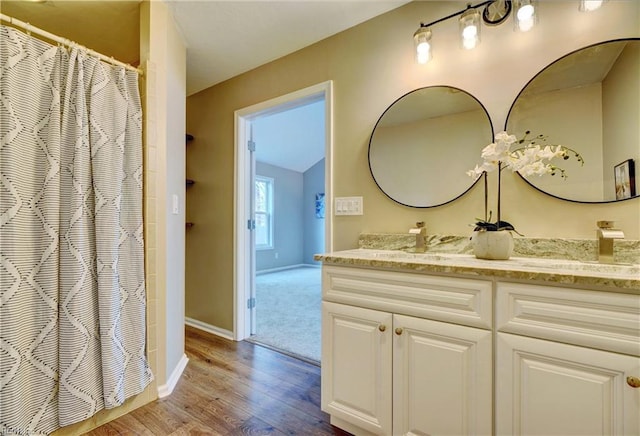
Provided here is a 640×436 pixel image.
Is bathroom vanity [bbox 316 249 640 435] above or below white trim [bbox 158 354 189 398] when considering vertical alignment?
above

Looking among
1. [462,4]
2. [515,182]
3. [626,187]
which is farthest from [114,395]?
[462,4]

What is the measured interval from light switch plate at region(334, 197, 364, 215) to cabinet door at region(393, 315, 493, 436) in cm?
84

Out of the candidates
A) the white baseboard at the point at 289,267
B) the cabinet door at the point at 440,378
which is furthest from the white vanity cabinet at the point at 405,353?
the white baseboard at the point at 289,267

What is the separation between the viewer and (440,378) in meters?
1.11

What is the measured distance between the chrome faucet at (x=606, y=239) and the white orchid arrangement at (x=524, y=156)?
263 mm

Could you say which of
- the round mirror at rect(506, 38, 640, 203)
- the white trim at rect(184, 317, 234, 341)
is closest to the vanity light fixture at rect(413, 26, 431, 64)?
the round mirror at rect(506, 38, 640, 203)

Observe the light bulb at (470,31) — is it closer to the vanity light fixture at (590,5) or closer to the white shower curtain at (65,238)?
the vanity light fixture at (590,5)

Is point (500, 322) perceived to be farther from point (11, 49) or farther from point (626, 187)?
point (11, 49)

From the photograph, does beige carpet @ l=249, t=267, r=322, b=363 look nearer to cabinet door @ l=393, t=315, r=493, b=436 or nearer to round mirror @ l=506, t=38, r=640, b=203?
cabinet door @ l=393, t=315, r=493, b=436

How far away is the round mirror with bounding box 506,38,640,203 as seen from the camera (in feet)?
4.01

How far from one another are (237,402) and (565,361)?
1544 mm

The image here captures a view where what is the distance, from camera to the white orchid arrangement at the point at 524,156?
123cm

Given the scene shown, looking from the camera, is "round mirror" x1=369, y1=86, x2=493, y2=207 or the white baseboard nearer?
"round mirror" x1=369, y1=86, x2=493, y2=207

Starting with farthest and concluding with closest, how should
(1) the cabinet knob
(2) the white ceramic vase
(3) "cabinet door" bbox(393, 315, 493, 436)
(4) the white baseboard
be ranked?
(4) the white baseboard → (2) the white ceramic vase → (3) "cabinet door" bbox(393, 315, 493, 436) → (1) the cabinet knob
